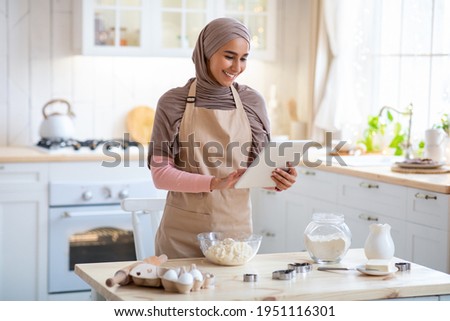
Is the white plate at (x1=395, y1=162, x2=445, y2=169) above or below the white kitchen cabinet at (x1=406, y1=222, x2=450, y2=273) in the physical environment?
above

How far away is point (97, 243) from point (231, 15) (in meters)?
1.76

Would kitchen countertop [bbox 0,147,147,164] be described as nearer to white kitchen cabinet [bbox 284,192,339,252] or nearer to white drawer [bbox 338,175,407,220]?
white kitchen cabinet [bbox 284,192,339,252]

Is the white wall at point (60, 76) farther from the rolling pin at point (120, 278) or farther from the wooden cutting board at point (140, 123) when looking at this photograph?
the rolling pin at point (120, 278)

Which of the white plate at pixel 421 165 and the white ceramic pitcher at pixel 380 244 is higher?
the white plate at pixel 421 165

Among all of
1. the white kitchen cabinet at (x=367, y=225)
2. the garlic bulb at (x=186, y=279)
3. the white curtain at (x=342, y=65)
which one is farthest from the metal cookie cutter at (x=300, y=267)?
the white curtain at (x=342, y=65)

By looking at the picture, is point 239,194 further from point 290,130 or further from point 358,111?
point 290,130

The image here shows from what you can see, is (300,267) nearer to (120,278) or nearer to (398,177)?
(120,278)

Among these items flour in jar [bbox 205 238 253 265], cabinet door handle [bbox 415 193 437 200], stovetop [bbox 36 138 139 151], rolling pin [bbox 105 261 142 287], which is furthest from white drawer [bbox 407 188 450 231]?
stovetop [bbox 36 138 139 151]

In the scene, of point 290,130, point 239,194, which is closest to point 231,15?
point 290,130

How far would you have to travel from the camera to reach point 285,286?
2193 millimetres

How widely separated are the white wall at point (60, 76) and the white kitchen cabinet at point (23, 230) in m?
0.68

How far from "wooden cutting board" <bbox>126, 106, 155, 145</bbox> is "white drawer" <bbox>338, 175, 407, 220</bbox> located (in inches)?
61.9

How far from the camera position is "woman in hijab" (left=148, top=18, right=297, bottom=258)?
271 centimetres

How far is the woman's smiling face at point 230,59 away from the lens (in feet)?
8.57
